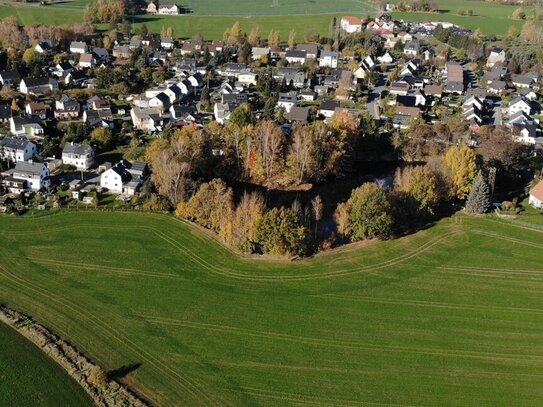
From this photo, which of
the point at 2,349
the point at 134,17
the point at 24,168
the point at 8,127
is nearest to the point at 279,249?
the point at 2,349

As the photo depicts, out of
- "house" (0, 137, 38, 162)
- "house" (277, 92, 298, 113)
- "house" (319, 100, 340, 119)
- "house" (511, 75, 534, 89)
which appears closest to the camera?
"house" (0, 137, 38, 162)

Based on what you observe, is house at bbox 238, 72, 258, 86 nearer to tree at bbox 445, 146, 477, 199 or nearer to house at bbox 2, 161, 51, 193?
house at bbox 2, 161, 51, 193

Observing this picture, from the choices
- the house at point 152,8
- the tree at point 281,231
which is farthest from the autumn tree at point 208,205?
the house at point 152,8

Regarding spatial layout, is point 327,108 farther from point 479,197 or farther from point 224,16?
point 224,16

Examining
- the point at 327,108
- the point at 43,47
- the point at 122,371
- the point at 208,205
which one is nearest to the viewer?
the point at 122,371

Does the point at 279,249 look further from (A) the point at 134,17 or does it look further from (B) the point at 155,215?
(A) the point at 134,17

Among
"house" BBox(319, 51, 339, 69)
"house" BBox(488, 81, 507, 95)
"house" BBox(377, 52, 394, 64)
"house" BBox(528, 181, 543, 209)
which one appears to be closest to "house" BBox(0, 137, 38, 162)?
"house" BBox(528, 181, 543, 209)

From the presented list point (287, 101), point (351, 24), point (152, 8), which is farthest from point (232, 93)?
point (152, 8)
